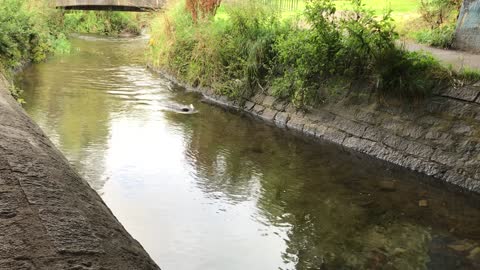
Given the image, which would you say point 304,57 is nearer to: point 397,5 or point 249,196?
point 249,196

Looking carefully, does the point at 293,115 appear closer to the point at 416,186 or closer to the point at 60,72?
the point at 416,186

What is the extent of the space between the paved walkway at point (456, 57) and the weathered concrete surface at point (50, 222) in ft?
Result: 20.6

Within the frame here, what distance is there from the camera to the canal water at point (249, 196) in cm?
489

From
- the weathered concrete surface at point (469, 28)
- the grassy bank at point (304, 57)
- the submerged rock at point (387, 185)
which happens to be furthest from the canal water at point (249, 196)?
the weathered concrete surface at point (469, 28)

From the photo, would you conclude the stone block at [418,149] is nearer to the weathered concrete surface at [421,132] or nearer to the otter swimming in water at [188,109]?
the weathered concrete surface at [421,132]

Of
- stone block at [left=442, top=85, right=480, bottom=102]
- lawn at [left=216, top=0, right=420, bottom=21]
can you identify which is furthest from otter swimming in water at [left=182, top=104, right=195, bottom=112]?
stone block at [left=442, top=85, right=480, bottom=102]

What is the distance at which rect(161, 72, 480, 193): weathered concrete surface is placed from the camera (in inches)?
267

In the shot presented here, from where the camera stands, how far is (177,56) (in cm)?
1353

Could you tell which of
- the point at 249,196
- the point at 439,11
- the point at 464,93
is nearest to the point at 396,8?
the point at 439,11

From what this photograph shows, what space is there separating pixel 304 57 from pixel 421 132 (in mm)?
2544

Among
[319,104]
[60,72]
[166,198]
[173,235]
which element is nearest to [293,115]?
[319,104]

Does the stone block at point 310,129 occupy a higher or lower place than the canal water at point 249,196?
higher

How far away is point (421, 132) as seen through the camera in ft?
24.1

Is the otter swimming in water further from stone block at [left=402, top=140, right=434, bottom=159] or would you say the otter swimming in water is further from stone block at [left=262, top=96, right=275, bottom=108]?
stone block at [left=402, top=140, right=434, bottom=159]
